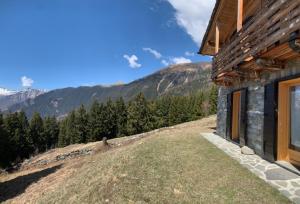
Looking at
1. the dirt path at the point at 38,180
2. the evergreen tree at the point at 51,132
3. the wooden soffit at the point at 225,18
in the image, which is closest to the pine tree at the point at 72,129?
the evergreen tree at the point at 51,132

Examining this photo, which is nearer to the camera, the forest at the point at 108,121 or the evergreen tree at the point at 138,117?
the forest at the point at 108,121

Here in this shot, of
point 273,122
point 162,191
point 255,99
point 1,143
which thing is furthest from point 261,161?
point 1,143

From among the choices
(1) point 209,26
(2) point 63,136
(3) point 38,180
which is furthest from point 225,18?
(2) point 63,136

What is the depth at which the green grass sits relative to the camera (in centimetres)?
629

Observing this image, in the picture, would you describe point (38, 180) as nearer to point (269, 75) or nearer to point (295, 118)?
point (269, 75)

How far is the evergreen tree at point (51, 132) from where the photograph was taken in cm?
5134

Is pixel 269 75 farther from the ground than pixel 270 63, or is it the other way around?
pixel 270 63

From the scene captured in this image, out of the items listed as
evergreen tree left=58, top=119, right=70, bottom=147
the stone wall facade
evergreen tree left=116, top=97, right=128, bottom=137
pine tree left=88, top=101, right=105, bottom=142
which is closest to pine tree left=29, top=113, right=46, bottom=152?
evergreen tree left=58, top=119, right=70, bottom=147

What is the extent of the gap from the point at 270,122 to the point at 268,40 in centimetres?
290

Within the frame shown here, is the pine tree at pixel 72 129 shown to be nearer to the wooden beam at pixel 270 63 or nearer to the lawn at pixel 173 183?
the lawn at pixel 173 183

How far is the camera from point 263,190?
6281 millimetres

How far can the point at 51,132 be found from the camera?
52.7 m

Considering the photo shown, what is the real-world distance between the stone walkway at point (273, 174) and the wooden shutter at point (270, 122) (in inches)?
15.5

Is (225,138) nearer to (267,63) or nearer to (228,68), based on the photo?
(228,68)
